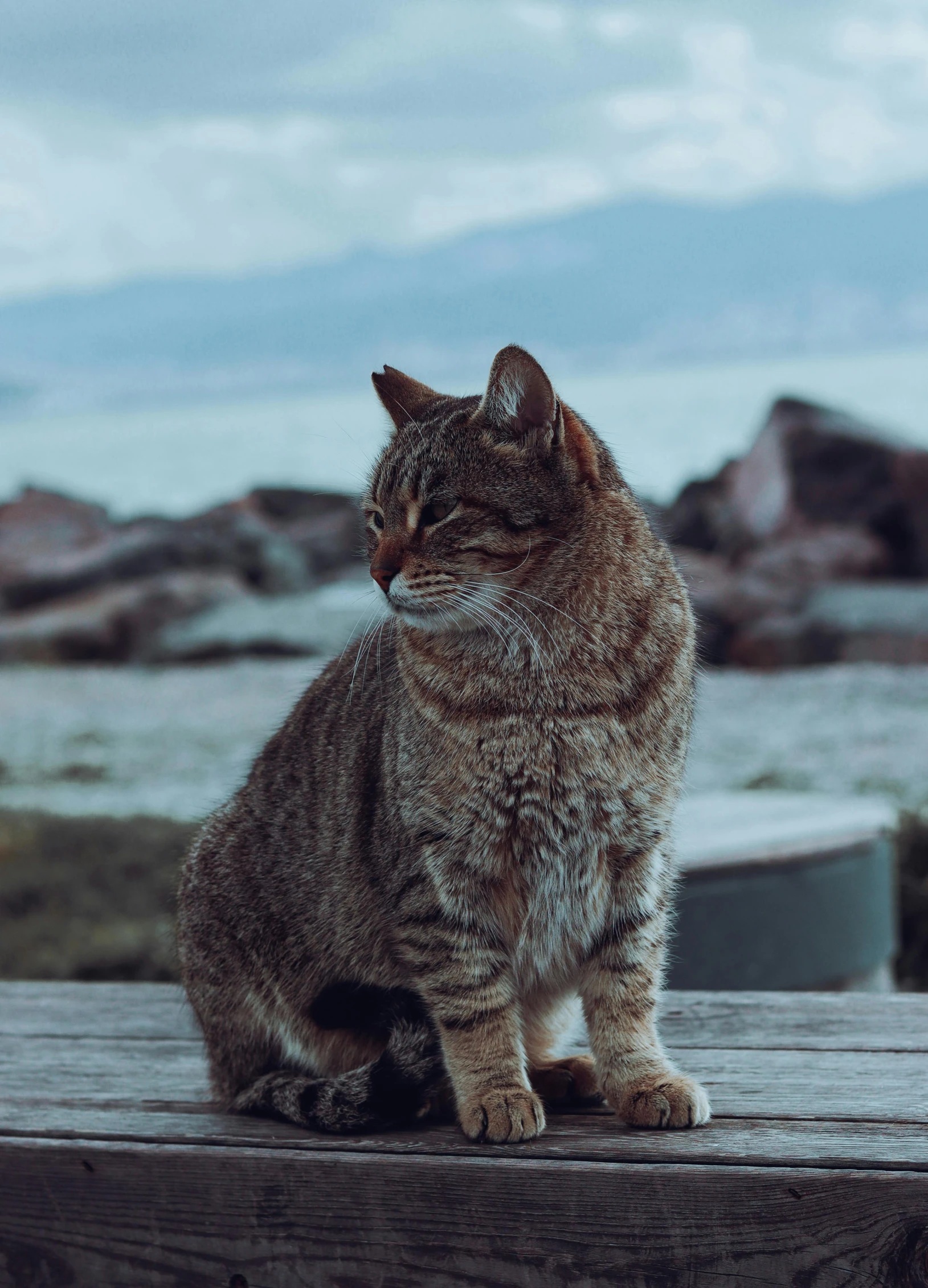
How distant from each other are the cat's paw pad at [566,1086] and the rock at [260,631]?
9779 millimetres

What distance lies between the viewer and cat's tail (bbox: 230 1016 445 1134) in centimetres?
197

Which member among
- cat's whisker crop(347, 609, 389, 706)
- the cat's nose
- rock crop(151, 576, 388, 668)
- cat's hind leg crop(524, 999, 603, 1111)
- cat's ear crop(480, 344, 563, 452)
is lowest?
rock crop(151, 576, 388, 668)

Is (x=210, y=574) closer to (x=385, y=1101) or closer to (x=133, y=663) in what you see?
(x=133, y=663)

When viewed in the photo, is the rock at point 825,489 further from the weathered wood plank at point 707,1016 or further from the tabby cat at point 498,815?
the tabby cat at point 498,815

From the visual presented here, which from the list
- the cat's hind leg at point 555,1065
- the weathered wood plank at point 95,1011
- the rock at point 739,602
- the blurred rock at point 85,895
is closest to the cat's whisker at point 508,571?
the cat's hind leg at point 555,1065

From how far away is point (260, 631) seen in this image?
1261 centimetres

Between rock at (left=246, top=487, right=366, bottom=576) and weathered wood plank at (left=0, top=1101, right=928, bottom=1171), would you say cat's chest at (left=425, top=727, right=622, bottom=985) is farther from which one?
rock at (left=246, top=487, right=366, bottom=576)

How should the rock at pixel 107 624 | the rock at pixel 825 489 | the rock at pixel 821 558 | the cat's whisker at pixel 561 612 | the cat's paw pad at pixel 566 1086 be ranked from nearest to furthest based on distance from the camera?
the cat's whisker at pixel 561 612
the cat's paw pad at pixel 566 1086
the rock at pixel 821 558
the rock at pixel 825 489
the rock at pixel 107 624

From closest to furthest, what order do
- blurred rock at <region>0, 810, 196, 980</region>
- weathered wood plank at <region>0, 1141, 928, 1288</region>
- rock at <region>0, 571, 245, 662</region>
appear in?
1. weathered wood plank at <region>0, 1141, 928, 1288</region>
2. blurred rock at <region>0, 810, 196, 980</region>
3. rock at <region>0, 571, 245, 662</region>

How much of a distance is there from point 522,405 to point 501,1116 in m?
1.02

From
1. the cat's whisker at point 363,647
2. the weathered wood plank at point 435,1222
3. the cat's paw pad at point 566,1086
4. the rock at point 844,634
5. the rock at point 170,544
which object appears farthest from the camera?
the rock at point 170,544

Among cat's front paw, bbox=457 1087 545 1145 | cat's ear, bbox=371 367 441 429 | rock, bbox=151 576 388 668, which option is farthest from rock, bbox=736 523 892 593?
cat's front paw, bbox=457 1087 545 1145

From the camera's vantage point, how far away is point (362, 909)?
2.12 metres

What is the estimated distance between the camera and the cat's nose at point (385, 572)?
6.68 feet
